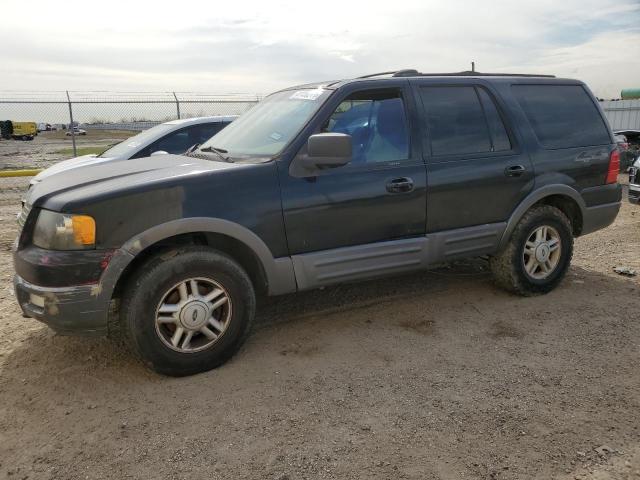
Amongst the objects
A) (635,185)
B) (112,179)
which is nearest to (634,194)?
(635,185)

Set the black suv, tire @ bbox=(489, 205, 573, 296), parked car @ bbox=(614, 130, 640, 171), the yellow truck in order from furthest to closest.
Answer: the yellow truck → parked car @ bbox=(614, 130, 640, 171) → tire @ bbox=(489, 205, 573, 296) → the black suv

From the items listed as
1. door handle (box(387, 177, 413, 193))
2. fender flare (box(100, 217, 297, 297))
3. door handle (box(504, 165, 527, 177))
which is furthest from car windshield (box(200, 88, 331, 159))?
door handle (box(504, 165, 527, 177))

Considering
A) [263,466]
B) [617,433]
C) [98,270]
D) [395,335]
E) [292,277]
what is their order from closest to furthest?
1. [263,466]
2. [617,433]
3. [98,270]
4. [292,277]
5. [395,335]

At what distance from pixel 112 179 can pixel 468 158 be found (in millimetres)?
2701

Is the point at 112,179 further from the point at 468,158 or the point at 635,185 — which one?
the point at 635,185

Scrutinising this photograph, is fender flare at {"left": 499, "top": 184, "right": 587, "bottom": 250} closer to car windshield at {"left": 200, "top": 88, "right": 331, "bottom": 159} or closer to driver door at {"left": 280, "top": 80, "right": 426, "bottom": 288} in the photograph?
driver door at {"left": 280, "top": 80, "right": 426, "bottom": 288}

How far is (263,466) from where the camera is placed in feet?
8.39

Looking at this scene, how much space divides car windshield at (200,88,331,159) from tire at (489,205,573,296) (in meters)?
2.09

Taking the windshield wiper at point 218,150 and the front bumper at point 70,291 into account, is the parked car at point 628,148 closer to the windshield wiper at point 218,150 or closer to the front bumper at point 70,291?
the windshield wiper at point 218,150

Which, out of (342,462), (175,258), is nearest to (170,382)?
(175,258)

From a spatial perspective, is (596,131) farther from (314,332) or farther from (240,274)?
(240,274)

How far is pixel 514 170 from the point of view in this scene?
443cm

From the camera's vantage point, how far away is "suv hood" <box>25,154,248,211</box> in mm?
3188

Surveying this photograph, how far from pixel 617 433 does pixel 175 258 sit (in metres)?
2.67
